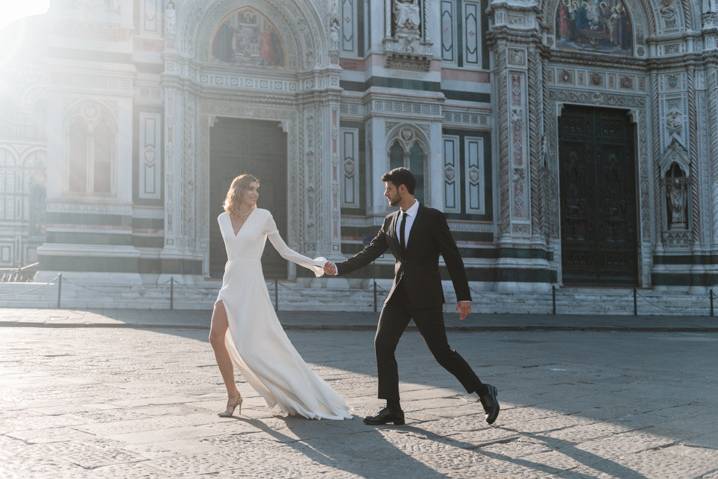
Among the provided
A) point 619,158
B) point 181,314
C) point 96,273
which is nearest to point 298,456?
point 181,314

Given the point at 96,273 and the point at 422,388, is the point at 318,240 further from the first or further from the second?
the point at 422,388

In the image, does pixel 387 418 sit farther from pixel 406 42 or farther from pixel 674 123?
pixel 674 123

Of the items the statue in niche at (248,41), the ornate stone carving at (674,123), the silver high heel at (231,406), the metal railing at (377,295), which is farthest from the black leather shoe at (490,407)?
the ornate stone carving at (674,123)

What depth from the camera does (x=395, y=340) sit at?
515 centimetres

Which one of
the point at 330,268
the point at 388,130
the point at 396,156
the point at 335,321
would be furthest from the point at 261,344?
the point at 396,156

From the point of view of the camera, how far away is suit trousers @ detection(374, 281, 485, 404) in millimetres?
5023

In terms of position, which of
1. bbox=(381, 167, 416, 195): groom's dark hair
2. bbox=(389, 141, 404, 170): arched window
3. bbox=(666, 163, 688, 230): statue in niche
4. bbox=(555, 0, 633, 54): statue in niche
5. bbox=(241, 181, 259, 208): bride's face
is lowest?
bbox=(241, 181, 259, 208): bride's face

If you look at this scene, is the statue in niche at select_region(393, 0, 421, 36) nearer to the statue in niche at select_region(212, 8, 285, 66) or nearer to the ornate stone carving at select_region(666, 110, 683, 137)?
the statue in niche at select_region(212, 8, 285, 66)

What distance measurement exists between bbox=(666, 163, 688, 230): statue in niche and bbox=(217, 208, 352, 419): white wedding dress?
20203mm

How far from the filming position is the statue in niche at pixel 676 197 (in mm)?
23266

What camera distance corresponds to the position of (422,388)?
6754mm

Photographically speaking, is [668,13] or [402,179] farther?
[668,13]

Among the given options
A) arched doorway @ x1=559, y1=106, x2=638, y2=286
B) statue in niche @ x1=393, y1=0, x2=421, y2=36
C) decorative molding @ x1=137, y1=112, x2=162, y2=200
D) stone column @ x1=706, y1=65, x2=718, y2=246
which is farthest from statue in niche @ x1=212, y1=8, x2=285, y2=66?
stone column @ x1=706, y1=65, x2=718, y2=246

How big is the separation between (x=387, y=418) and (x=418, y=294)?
759mm
